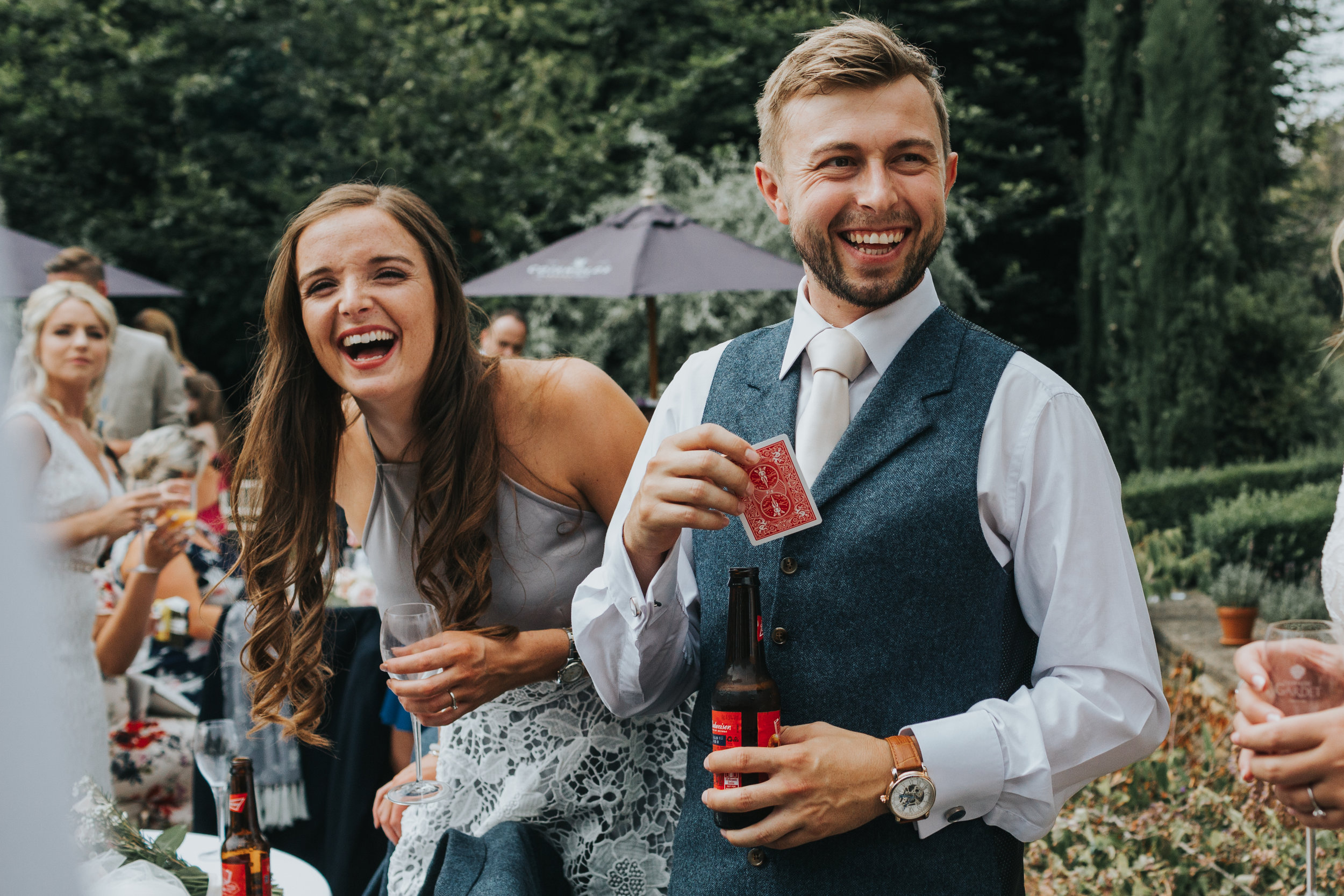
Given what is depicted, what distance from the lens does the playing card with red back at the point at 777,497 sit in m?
1.39

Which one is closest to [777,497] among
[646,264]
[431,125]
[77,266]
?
[77,266]

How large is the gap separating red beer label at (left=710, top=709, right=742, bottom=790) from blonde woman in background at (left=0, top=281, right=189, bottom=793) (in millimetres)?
2034

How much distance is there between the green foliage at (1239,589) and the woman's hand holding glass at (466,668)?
3854 mm

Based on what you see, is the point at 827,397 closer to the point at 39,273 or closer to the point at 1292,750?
the point at 1292,750

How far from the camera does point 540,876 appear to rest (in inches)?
72.6

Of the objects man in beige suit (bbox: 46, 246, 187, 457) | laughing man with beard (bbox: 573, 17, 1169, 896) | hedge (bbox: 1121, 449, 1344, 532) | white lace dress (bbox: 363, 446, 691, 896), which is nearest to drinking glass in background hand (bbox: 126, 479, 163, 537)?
white lace dress (bbox: 363, 446, 691, 896)

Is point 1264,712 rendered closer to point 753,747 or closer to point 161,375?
point 753,747

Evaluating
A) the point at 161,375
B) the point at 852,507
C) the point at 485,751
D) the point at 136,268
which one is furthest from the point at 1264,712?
the point at 136,268

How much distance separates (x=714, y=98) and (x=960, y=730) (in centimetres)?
1286

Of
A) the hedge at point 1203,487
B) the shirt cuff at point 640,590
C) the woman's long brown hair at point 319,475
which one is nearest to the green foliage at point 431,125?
the hedge at point 1203,487

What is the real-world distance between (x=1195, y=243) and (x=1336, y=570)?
7.82m

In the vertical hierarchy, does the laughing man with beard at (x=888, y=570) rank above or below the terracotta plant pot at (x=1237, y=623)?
above

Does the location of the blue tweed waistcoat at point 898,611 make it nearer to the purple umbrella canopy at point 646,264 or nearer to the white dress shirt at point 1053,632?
the white dress shirt at point 1053,632

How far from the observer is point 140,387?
20.6 feet
